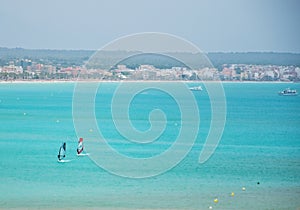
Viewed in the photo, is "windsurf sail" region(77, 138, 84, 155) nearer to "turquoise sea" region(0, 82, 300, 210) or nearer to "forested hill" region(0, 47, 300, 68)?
"turquoise sea" region(0, 82, 300, 210)

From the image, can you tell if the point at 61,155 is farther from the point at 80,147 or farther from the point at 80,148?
the point at 80,147

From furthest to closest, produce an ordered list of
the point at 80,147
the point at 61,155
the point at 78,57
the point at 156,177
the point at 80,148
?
the point at 78,57 → the point at 80,147 → the point at 80,148 → the point at 61,155 → the point at 156,177

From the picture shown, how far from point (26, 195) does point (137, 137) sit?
1798 cm

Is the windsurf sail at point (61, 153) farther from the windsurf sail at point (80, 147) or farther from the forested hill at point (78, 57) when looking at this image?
the forested hill at point (78, 57)

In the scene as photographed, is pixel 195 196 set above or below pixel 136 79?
below

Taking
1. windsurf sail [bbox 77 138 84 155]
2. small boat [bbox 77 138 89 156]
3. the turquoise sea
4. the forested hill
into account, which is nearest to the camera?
the turquoise sea

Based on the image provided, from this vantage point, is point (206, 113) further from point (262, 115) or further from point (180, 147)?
point (180, 147)

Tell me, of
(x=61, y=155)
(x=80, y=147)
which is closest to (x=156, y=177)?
(x=61, y=155)

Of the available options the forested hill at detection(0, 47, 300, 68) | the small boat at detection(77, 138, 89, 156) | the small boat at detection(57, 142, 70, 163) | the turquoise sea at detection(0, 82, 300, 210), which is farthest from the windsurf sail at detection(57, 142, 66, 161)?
the forested hill at detection(0, 47, 300, 68)

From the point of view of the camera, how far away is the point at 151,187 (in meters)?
25.7

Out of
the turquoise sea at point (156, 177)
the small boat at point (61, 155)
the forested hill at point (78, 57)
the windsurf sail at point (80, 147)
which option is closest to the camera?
the turquoise sea at point (156, 177)

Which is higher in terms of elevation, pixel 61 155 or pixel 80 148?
pixel 80 148

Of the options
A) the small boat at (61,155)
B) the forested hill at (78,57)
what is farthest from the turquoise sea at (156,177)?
the forested hill at (78,57)

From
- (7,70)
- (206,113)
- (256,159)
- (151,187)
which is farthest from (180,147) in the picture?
(7,70)
